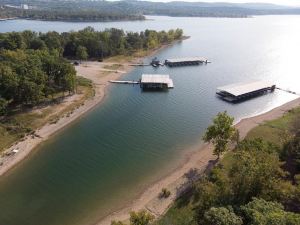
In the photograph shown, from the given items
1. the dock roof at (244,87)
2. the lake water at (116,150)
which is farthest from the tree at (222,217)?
the dock roof at (244,87)

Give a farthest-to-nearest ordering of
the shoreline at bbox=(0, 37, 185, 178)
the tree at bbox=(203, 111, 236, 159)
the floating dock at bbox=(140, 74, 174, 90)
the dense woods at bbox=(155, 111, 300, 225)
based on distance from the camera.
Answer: the floating dock at bbox=(140, 74, 174, 90)
the shoreline at bbox=(0, 37, 185, 178)
the tree at bbox=(203, 111, 236, 159)
the dense woods at bbox=(155, 111, 300, 225)

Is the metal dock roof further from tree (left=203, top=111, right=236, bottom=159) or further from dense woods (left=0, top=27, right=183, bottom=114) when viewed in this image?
tree (left=203, top=111, right=236, bottom=159)

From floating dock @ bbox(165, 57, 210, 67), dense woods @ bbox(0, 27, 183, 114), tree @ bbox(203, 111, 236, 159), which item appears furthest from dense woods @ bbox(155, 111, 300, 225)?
floating dock @ bbox(165, 57, 210, 67)

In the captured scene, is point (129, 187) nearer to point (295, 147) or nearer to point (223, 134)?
point (223, 134)

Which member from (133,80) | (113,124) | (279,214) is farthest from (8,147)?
(133,80)

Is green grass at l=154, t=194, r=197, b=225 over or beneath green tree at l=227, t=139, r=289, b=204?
beneath
